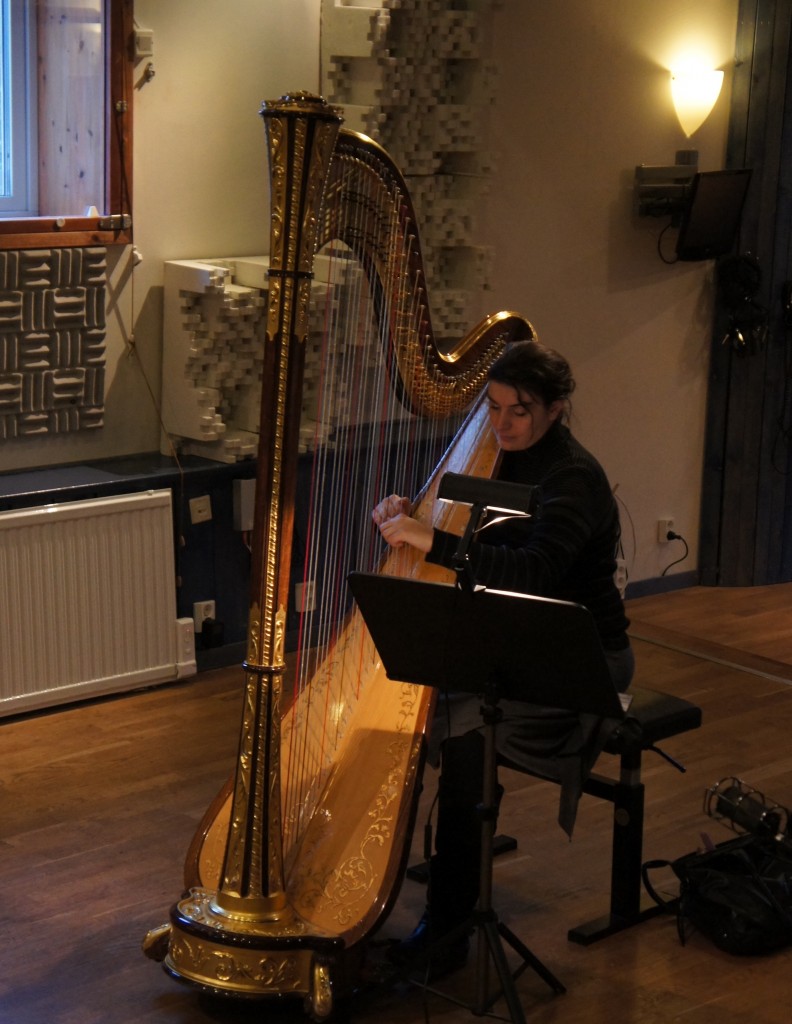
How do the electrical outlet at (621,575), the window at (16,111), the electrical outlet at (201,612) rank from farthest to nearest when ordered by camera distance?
1. the electrical outlet at (621,575)
2. the electrical outlet at (201,612)
3. the window at (16,111)

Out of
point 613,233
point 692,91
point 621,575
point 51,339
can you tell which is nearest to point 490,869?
point 51,339

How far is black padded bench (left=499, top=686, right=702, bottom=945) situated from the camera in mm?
3334

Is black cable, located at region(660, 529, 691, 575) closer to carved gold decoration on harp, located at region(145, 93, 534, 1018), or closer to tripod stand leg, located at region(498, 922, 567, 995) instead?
carved gold decoration on harp, located at region(145, 93, 534, 1018)

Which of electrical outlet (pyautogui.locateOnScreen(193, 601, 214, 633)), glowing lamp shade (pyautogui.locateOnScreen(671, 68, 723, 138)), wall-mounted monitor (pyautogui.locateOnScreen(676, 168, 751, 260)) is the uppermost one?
glowing lamp shade (pyautogui.locateOnScreen(671, 68, 723, 138))

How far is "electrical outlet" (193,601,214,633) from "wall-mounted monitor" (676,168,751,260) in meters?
2.49

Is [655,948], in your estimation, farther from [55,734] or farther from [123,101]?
[123,101]

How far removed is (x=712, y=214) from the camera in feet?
20.0

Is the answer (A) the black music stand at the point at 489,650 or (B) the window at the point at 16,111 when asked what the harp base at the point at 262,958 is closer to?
(A) the black music stand at the point at 489,650

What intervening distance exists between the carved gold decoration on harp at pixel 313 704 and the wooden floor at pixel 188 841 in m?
0.25

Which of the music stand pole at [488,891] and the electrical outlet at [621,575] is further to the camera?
the electrical outlet at [621,575]

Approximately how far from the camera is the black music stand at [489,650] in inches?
103

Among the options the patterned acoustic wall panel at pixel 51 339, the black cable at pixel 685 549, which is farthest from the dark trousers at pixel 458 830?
the black cable at pixel 685 549

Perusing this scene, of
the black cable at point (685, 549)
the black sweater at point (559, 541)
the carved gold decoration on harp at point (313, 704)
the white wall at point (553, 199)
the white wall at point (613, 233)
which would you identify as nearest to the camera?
the carved gold decoration on harp at point (313, 704)

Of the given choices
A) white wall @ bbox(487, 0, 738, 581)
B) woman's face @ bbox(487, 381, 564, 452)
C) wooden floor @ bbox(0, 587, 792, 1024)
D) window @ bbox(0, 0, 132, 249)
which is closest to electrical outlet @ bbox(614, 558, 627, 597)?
white wall @ bbox(487, 0, 738, 581)
